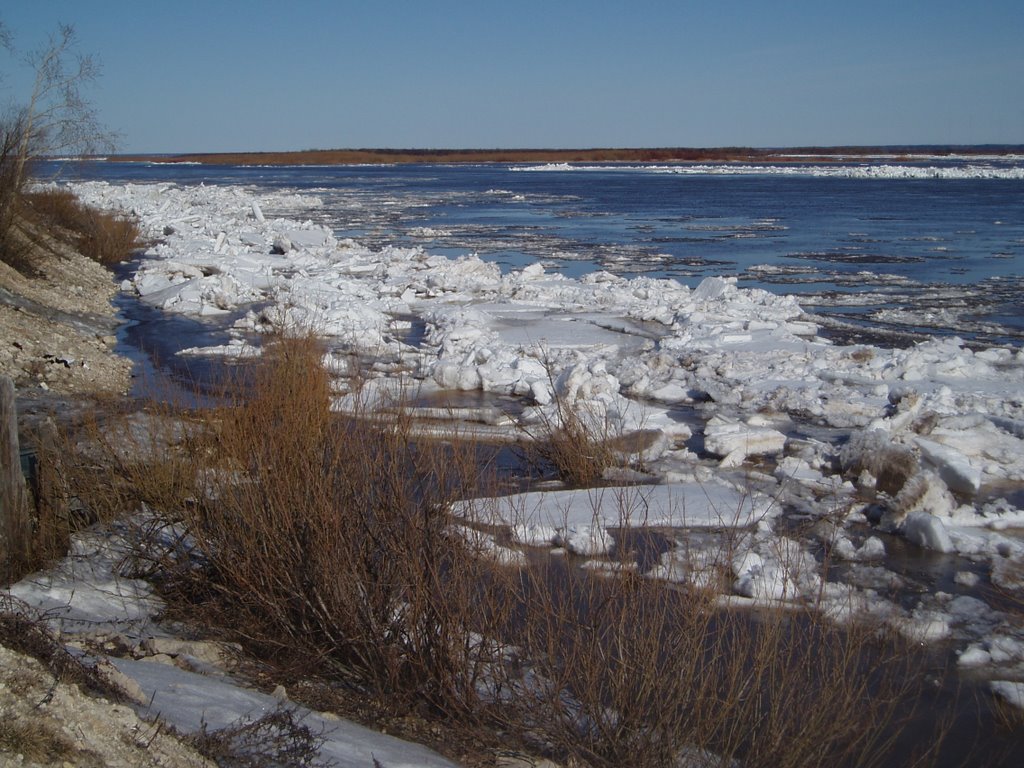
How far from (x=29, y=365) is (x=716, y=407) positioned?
7.45 metres

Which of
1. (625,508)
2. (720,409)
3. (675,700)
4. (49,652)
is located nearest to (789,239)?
(720,409)

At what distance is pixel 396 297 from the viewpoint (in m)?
18.1

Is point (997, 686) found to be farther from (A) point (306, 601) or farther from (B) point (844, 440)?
(B) point (844, 440)

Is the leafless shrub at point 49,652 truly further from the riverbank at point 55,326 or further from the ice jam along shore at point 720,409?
the riverbank at point 55,326

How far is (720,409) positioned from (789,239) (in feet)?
66.0

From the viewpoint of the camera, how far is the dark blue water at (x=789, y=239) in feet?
56.2

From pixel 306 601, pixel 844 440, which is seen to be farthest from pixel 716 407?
pixel 306 601

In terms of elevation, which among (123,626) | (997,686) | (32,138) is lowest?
(997,686)

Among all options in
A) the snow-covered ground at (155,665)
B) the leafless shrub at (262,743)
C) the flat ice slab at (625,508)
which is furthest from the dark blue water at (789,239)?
the leafless shrub at (262,743)

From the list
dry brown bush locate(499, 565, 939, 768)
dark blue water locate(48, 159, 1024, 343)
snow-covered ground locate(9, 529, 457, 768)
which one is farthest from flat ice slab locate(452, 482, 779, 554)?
dark blue water locate(48, 159, 1024, 343)

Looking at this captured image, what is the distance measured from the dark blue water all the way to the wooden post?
12.8 metres

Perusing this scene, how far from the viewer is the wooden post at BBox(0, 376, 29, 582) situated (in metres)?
4.67

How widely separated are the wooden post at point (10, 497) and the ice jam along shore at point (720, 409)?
1.72 m

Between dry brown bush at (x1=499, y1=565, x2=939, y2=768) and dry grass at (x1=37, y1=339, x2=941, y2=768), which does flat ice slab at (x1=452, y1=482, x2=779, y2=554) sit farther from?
dry brown bush at (x1=499, y1=565, x2=939, y2=768)
